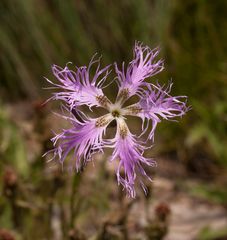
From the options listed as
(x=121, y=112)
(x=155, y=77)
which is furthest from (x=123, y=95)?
(x=155, y=77)

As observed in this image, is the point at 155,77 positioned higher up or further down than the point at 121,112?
higher up

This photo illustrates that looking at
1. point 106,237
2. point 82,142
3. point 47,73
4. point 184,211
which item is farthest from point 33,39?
point 82,142

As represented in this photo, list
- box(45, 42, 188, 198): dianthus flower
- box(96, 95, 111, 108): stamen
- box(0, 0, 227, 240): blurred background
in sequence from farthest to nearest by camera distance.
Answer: box(0, 0, 227, 240): blurred background, box(96, 95, 111, 108): stamen, box(45, 42, 188, 198): dianthus flower

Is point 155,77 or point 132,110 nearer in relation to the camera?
point 132,110

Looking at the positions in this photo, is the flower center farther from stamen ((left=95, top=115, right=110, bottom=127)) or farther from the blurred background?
the blurred background

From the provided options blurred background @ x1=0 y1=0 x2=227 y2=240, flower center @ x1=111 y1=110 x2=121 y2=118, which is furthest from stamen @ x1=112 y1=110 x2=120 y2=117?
blurred background @ x1=0 y1=0 x2=227 y2=240

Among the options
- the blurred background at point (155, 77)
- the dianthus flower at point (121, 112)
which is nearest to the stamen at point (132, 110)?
the dianthus flower at point (121, 112)

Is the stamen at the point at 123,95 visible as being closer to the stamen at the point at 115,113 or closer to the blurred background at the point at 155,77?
the stamen at the point at 115,113

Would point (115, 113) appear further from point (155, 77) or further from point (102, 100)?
point (155, 77)
